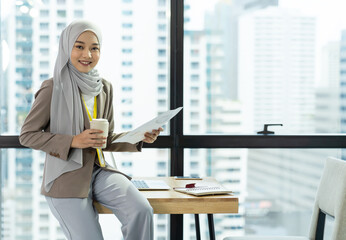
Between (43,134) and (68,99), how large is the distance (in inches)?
7.4

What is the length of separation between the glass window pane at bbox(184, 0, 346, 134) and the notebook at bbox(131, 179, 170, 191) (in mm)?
519

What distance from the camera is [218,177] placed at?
2945 mm

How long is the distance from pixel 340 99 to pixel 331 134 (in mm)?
226

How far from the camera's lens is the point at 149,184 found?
2404 mm

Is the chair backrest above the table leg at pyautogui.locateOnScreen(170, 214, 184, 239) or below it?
above

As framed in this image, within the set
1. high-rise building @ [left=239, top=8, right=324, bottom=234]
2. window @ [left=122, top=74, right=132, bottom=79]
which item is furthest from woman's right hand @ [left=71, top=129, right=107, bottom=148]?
high-rise building @ [left=239, top=8, right=324, bottom=234]

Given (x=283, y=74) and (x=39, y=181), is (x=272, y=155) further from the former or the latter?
(x=39, y=181)

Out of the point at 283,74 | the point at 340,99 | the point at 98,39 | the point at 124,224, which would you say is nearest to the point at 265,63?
the point at 283,74

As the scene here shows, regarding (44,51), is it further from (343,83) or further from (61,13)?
(343,83)

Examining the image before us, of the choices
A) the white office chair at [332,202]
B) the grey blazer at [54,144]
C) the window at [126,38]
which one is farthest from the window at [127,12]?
the white office chair at [332,202]

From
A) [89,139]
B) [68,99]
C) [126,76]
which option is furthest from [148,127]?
[126,76]

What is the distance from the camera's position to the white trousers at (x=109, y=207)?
78.7 inches

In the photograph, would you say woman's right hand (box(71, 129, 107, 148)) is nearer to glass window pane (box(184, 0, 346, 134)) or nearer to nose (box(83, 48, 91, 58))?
nose (box(83, 48, 91, 58))

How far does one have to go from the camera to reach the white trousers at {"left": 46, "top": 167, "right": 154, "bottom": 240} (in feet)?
6.56
